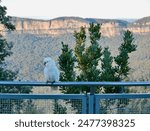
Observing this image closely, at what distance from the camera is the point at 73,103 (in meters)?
4.65

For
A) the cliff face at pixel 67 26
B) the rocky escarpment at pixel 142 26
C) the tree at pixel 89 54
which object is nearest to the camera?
the tree at pixel 89 54

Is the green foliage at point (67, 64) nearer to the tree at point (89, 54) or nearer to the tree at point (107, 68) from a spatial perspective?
the tree at point (89, 54)

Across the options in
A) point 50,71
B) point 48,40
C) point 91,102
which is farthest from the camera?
point 48,40

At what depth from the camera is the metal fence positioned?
4.59 meters

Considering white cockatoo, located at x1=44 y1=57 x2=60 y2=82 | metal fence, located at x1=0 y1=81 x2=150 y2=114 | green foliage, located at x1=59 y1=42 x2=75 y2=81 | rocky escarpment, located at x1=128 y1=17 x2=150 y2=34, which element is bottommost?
rocky escarpment, located at x1=128 y1=17 x2=150 y2=34

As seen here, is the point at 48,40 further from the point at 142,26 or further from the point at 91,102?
the point at 91,102

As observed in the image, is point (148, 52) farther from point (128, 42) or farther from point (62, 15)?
point (128, 42)

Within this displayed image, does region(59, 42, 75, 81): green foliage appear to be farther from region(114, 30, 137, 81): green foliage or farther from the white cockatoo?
the white cockatoo

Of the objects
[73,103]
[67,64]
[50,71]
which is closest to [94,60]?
[67,64]

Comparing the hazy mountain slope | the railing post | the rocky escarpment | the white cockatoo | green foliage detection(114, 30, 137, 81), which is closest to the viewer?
the railing post

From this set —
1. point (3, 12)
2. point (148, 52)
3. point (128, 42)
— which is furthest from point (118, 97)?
point (148, 52)

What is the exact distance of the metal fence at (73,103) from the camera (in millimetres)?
4594

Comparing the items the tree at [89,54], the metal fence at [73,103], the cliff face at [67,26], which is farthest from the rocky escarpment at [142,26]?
the metal fence at [73,103]

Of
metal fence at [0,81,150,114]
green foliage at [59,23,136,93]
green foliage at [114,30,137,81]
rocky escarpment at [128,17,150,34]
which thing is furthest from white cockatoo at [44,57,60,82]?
rocky escarpment at [128,17,150,34]
